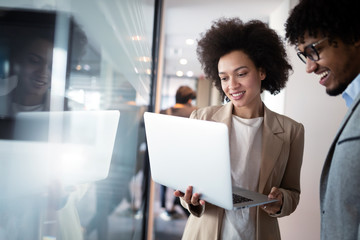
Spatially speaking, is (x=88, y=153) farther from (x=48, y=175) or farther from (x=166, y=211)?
(x=166, y=211)

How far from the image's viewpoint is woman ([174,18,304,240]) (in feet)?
3.71

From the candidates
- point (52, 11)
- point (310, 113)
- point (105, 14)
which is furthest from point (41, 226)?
point (310, 113)

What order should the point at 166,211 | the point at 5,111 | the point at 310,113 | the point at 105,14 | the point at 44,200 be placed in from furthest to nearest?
the point at 166,211
the point at 310,113
the point at 105,14
the point at 44,200
the point at 5,111

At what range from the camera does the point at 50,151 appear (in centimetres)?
53

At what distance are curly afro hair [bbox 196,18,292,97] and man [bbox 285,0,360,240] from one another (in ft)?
0.98

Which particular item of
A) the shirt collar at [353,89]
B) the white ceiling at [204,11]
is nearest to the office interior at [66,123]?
the shirt collar at [353,89]

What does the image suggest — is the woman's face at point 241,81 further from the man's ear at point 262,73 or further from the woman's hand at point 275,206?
the woman's hand at point 275,206

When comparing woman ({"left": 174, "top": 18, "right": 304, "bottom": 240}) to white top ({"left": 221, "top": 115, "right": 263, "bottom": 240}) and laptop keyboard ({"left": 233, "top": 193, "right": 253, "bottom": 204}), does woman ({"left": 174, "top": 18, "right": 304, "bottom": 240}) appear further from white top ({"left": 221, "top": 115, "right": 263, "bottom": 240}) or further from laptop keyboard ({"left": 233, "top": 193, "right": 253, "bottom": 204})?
laptop keyboard ({"left": 233, "top": 193, "right": 253, "bottom": 204})

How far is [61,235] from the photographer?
2.04ft

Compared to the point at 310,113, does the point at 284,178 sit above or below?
below

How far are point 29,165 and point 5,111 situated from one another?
11 cm

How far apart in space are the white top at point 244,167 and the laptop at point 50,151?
1.92 feet

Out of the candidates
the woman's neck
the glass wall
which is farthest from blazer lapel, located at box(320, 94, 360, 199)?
the glass wall

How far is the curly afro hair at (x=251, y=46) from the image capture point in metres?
1.27
